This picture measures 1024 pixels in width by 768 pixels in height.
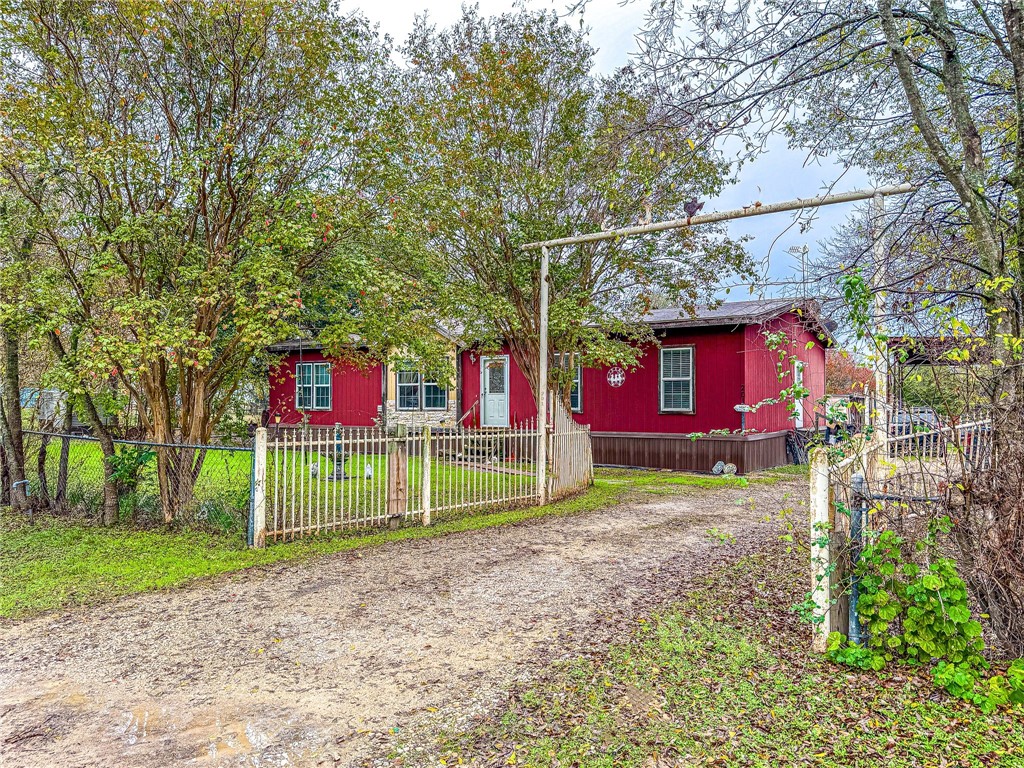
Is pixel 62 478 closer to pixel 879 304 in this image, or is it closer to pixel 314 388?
pixel 879 304

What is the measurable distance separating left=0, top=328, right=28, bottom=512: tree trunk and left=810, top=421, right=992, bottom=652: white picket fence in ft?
30.5

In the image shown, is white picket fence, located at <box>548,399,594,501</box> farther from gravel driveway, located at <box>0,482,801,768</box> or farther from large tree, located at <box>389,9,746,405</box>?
gravel driveway, located at <box>0,482,801,768</box>

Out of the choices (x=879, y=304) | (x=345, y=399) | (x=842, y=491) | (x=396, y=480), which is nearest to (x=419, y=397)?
(x=345, y=399)

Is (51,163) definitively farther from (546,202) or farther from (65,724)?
(546,202)

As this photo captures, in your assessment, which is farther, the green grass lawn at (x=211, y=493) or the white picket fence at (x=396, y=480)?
the green grass lawn at (x=211, y=493)

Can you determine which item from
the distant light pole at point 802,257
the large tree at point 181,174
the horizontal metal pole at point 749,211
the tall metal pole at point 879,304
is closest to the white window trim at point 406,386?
the horizontal metal pole at point 749,211

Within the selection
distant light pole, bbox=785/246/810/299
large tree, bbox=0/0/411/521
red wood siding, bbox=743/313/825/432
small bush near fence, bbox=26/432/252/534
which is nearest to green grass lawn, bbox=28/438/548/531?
small bush near fence, bbox=26/432/252/534

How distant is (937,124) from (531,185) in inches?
224

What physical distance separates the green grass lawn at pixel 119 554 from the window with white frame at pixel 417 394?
31.9 ft

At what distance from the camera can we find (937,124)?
18.8ft

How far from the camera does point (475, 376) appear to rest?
17.7m

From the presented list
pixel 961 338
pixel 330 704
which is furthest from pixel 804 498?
pixel 330 704

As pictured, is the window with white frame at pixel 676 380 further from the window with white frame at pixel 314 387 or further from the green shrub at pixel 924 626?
the window with white frame at pixel 314 387

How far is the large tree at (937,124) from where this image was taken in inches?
133
